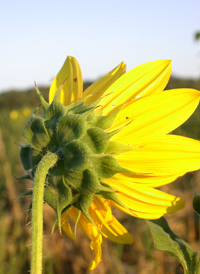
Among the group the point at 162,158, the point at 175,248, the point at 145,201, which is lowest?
the point at 175,248

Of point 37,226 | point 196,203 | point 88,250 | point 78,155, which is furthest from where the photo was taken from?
point 88,250

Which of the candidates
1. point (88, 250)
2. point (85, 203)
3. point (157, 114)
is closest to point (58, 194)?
point (85, 203)

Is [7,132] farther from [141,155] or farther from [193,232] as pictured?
[141,155]

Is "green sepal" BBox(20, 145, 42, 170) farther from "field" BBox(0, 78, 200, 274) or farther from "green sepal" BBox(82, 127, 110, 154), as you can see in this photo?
"field" BBox(0, 78, 200, 274)

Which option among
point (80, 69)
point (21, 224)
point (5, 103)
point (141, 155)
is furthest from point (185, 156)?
point (5, 103)

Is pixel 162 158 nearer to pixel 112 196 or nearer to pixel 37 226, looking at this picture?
A: pixel 112 196

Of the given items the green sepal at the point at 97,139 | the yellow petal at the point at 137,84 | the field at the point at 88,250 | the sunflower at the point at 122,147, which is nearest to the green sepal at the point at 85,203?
the sunflower at the point at 122,147
